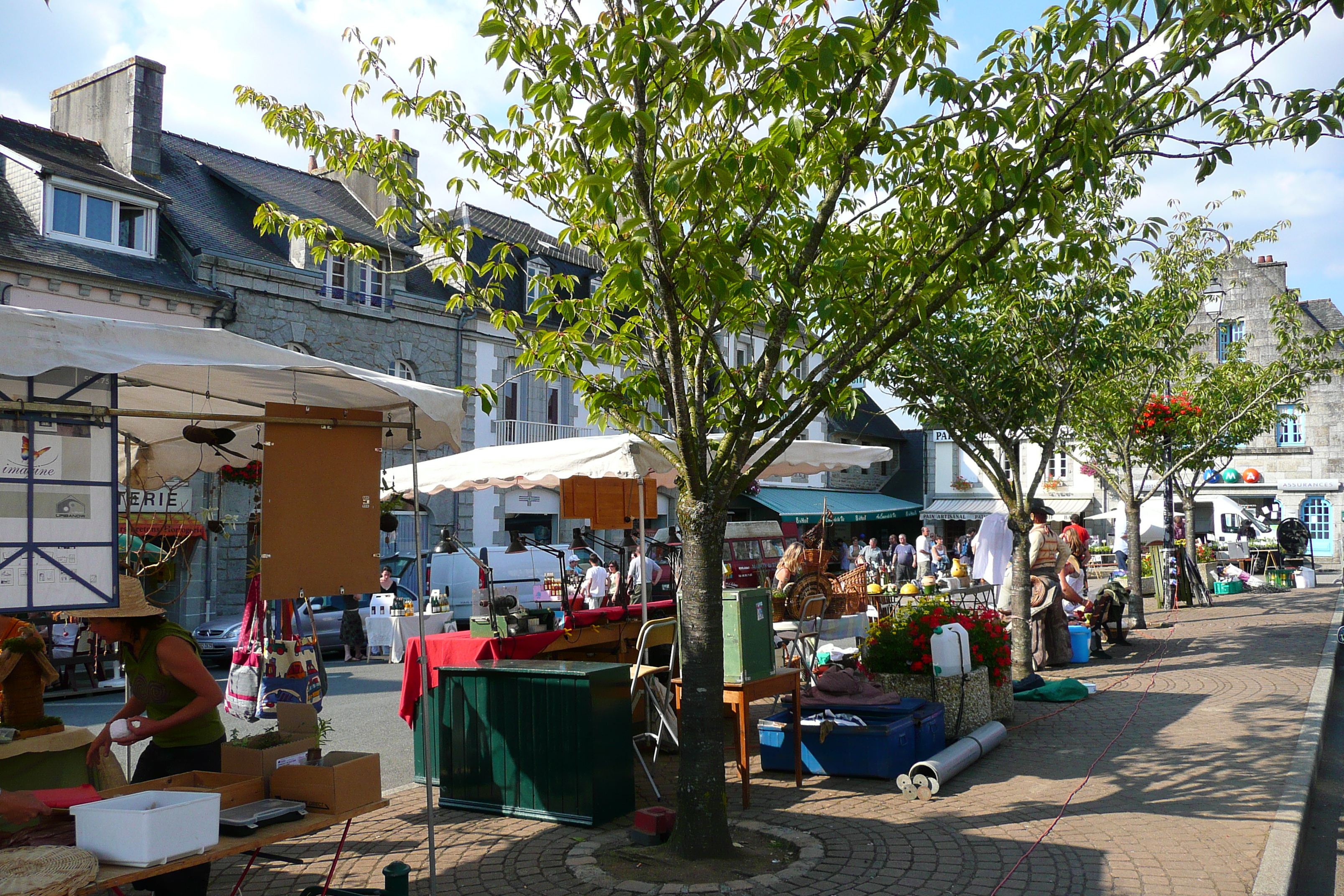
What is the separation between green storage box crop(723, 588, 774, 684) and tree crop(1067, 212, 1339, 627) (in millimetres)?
6831

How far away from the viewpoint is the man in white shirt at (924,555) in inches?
1002

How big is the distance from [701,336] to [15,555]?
12.3 ft

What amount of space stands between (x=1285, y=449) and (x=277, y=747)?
149ft

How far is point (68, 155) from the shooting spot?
20.2 m

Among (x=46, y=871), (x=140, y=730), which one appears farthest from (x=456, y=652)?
(x=46, y=871)

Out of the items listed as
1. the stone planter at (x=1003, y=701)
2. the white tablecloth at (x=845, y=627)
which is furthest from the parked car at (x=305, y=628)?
the stone planter at (x=1003, y=701)

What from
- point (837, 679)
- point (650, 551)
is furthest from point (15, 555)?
point (650, 551)

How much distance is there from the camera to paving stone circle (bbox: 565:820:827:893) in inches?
199

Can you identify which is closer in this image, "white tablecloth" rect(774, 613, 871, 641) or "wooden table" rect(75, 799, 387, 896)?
"wooden table" rect(75, 799, 387, 896)

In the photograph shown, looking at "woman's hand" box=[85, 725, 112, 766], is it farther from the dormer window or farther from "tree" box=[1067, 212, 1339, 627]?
the dormer window

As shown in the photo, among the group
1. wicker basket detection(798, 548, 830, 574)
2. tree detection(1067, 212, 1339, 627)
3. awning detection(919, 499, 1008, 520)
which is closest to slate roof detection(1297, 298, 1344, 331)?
awning detection(919, 499, 1008, 520)

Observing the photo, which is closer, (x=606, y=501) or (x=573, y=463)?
(x=573, y=463)

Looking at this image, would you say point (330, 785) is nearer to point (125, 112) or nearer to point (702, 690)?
point (702, 690)

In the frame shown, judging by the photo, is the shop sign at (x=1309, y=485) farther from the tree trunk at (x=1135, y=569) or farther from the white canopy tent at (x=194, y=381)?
the white canopy tent at (x=194, y=381)
